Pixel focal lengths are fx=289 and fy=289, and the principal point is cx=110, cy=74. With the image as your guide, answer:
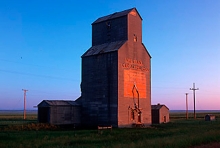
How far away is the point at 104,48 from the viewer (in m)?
41.8

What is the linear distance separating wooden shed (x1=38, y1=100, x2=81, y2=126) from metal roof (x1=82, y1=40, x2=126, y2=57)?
790cm

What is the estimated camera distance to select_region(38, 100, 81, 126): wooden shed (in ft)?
123

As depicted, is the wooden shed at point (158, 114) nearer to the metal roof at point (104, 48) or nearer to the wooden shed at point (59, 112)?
the wooden shed at point (59, 112)

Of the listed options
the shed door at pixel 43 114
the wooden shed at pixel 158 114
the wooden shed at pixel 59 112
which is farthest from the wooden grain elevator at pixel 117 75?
the wooden shed at pixel 158 114

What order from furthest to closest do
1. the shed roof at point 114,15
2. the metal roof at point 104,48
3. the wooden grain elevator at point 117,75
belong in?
Answer: the shed roof at point 114,15
the metal roof at point 104,48
the wooden grain elevator at point 117,75

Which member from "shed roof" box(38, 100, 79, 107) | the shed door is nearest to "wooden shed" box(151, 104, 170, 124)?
"shed roof" box(38, 100, 79, 107)

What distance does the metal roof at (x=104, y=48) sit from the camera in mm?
40375

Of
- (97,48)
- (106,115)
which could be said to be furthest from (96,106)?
(97,48)

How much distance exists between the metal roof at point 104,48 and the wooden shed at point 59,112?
7.90m

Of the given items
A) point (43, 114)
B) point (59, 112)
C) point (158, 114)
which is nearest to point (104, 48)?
point (59, 112)

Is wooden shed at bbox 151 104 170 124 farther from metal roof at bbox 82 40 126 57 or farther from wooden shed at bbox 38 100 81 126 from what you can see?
metal roof at bbox 82 40 126 57

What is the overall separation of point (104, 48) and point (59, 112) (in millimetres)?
11108

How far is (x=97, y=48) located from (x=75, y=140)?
74.8 feet

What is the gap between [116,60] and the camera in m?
39.1
